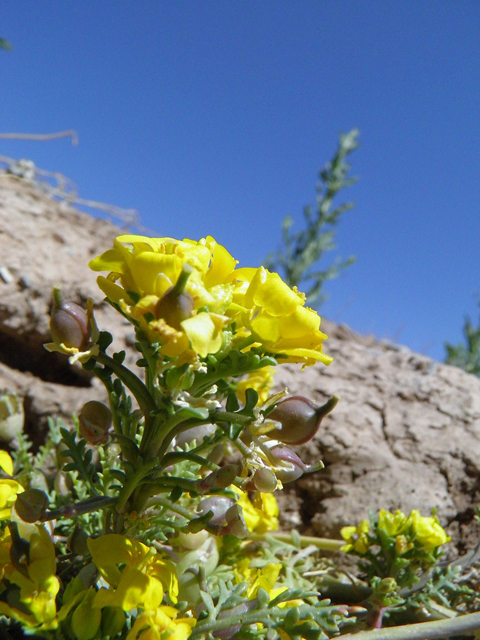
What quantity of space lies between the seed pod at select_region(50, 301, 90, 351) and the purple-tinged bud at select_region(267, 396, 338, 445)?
0.36 meters

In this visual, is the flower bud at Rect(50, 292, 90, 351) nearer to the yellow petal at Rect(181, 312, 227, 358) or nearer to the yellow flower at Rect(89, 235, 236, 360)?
the yellow flower at Rect(89, 235, 236, 360)

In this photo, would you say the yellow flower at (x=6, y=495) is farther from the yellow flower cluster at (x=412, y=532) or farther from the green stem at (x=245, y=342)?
the yellow flower cluster at (x=412, y=532)

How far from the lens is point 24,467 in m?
1.48

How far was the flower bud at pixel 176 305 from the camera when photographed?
76 centimetres

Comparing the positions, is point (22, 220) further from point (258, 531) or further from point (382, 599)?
point (382, 599)

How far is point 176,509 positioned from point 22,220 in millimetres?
1870

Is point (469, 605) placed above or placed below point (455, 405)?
below

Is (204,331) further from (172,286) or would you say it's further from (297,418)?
(297,418)

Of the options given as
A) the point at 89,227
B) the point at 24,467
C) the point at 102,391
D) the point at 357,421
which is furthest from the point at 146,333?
the point at 89,227

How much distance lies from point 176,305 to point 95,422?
0.32 m

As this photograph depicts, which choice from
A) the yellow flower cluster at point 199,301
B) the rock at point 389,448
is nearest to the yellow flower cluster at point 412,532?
A: the rock at point 389,448

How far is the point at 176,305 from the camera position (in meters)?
0.76

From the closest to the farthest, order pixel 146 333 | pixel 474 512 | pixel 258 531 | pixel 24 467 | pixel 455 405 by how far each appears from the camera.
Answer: pixel 146 333
pixel 24 467
pixel 258 531
pixel 474 512
pixel 455 405

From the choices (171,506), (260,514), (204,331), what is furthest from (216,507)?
(260,514)
